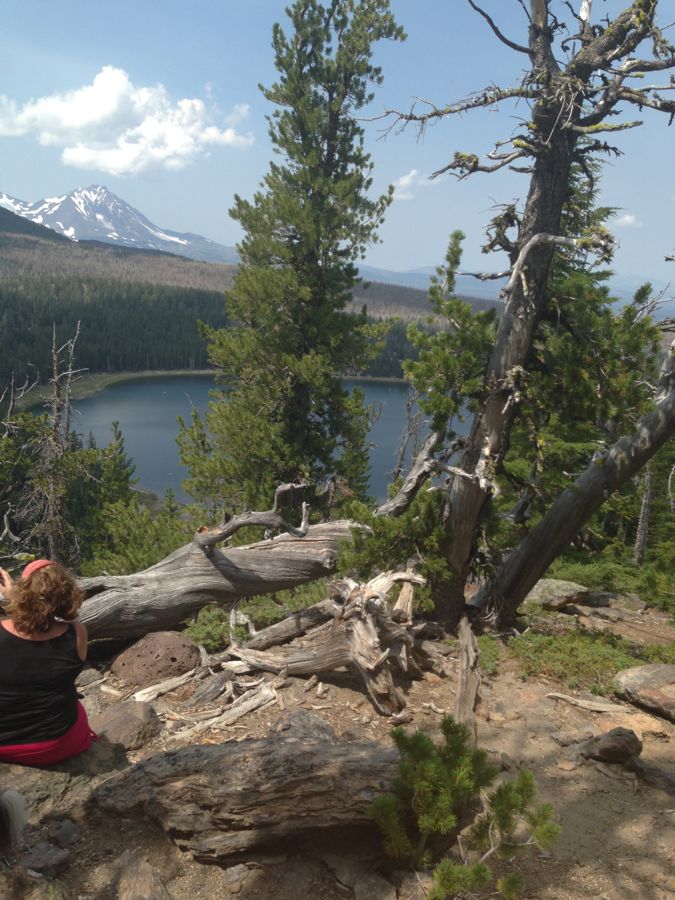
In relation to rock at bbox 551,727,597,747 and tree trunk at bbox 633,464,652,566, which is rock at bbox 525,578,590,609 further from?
tree trunk at bbox 633,464,652,566

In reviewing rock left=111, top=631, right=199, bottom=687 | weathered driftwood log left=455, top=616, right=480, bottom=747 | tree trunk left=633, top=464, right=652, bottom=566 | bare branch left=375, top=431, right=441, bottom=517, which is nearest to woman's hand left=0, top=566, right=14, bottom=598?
rock left=111, top=631, right=199, bottom=687

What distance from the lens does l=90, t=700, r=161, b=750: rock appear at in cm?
529

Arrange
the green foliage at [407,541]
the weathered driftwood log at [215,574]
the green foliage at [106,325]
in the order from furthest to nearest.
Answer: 1. the green foliage at [106,325]
2. the weathered driftwood log at [215,574]
3. the green foliage at [407,541]

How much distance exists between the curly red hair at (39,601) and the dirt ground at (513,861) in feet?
4.44

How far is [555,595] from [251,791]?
8.80 metres

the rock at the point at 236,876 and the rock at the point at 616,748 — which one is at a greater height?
the rock at the point at 616,748

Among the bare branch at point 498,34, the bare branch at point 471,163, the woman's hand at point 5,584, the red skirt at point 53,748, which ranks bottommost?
the red skirt at point 53,748

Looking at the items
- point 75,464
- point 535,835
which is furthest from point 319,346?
point 535,835

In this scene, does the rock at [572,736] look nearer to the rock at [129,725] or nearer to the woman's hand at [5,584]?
the rock at [129,725]

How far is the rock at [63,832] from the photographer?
3906mm

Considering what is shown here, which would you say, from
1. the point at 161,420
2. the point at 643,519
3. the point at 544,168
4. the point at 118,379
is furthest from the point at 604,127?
the point at 118,379

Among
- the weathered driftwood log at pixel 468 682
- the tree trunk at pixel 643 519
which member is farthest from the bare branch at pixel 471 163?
the tree trunk at pixel 643 519

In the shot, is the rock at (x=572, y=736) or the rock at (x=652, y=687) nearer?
the rock at (x=572, y=736)

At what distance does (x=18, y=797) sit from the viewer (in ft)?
11.2
